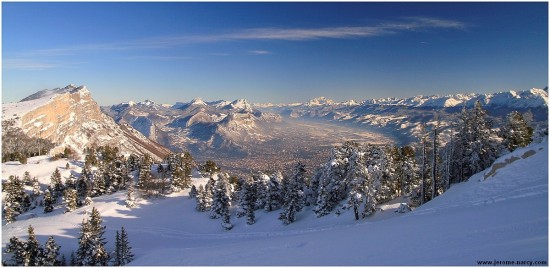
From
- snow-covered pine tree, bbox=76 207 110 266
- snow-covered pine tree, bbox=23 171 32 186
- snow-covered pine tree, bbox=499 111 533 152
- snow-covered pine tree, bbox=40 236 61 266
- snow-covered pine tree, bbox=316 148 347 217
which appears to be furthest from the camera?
snow-covered pine tree, bbox=23 171 32 186

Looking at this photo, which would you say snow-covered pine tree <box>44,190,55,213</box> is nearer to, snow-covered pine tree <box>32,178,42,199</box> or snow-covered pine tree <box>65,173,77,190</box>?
snow-covered pine tree <box>65,173,77,190</box>

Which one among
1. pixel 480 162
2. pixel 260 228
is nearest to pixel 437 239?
pixel 480 162

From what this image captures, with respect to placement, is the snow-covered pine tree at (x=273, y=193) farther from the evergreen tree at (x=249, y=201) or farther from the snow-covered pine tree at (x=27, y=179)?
the snow-covered pine tree at (x=27, y=179)

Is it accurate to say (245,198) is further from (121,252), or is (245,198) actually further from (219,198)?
(121,252)

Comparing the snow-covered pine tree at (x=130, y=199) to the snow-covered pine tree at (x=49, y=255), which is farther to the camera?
the snow-covered pine tree at (x=130, y=199)

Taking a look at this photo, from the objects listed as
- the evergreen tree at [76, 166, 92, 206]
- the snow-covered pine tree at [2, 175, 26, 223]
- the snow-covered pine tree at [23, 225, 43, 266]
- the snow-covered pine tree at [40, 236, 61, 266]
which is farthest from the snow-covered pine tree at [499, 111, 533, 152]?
the snow-covered pine tree at [2, 175, 26, 223]

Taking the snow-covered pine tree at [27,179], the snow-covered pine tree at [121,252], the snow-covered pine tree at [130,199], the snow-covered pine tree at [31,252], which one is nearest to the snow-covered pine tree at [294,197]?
the snow-covered pine tree at [121,252]

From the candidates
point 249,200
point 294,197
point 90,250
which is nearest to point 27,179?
point 90,250

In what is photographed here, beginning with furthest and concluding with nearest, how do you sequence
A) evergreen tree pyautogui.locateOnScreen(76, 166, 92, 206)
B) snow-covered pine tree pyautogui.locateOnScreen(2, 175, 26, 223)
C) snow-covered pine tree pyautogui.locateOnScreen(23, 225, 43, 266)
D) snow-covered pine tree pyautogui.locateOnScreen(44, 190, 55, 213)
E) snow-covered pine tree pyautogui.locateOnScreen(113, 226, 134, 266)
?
evergreen tree pyautogui.locateOnScreen(76, 166, 92, 206)
snow-covered pine tree pyautogui.locateOnScreen(44, 190, 55, 213)
snow-covered pine tree pyautogui.locateOnScreen(2, 175, 26, 223)
snow-covered pine tree pyautogui.locateOnScreen(113, 226, 134, 266)
snow-covered pine tree pyautogui.locateOnScreen(23, 225, 43, 266)

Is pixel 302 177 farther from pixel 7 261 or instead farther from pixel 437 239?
pixel 7 261
